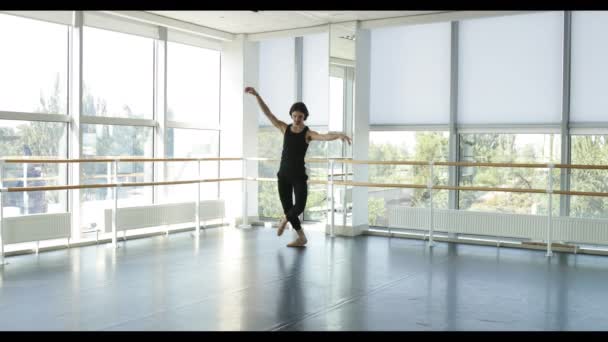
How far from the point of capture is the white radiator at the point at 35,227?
636cm

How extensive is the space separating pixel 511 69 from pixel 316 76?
9.68ft

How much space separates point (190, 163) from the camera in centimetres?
928

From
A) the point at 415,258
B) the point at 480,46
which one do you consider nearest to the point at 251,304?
the point at 415,258

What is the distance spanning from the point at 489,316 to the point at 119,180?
548 cm

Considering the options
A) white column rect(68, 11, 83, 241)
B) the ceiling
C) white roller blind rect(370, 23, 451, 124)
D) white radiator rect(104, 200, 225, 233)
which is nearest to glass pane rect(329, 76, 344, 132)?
white roller blind rect(370, 23, 451, 124)

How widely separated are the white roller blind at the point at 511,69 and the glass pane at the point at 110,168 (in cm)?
429

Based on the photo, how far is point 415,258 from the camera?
22.2 feet

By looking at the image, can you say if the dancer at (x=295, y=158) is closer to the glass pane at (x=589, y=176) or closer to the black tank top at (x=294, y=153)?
the black tank top at (x=294, y=153)

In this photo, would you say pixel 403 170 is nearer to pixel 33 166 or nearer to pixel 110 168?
pixel 110 168

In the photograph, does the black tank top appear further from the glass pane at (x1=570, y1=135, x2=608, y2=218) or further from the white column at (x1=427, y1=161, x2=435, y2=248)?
the glass pane at (x1=570, y1=135, x2=608, y2=218)

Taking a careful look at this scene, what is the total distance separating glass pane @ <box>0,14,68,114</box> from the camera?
6.79 metres

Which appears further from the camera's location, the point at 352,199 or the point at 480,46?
the point at 352,199

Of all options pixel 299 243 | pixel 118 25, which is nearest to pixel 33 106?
pixel 118 25
